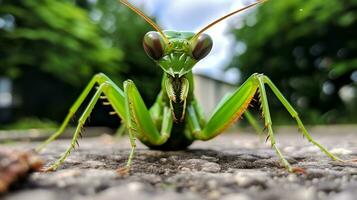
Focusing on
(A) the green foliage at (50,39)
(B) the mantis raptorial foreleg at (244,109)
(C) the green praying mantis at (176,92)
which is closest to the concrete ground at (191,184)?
(B) the mantis raptorial foreleg at (244,109)

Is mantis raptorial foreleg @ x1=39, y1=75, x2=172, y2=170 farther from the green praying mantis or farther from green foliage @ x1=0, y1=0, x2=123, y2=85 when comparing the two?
green foliage @ x1=0, y1=0, x2=123, y2=85

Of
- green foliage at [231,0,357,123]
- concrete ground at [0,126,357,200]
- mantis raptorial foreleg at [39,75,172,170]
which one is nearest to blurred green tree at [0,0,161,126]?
green foliage at [231,0,357,123]

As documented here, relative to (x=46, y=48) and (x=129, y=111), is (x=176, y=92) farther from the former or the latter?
(x=46, y=48)

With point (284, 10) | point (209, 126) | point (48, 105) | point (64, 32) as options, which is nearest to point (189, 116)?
point (209, 126)

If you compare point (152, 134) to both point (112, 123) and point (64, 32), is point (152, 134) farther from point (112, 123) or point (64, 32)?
point (112, 123)

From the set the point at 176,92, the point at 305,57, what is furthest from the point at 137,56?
the point at 176,92
